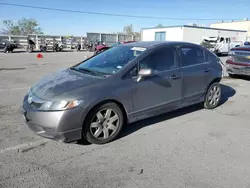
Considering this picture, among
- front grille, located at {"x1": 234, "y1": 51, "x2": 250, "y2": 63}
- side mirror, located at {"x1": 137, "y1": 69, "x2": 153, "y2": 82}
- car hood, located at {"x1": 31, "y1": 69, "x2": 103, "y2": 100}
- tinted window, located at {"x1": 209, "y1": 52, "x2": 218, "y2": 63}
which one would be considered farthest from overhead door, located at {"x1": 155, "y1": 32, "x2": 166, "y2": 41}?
car hood, located at {"x1": 31, "y1": 69, "x2": 103, "y2": 100}

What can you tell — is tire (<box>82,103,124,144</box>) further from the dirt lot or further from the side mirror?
the side mirror

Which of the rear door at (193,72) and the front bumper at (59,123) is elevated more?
the rear door at (193,72)

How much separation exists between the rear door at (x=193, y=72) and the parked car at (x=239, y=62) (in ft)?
14.3

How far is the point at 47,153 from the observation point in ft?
11.2

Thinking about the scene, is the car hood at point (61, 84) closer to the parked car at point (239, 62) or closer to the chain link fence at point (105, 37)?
the parked car at point (239, 62)

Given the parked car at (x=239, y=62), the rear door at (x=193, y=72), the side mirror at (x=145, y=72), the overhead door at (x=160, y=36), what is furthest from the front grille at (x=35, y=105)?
the overhead door at (x=160, y=36)

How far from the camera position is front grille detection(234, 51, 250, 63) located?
8.73 metres

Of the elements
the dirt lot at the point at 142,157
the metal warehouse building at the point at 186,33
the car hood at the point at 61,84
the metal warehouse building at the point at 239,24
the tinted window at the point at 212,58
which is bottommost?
the dirt lot at the point at 142,157

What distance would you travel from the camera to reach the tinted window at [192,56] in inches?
187

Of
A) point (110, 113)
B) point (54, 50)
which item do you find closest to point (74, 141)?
point (110, 113)

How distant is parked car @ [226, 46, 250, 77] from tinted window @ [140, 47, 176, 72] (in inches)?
213

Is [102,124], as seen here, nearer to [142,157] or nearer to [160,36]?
[142,157]

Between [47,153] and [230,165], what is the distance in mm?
2524

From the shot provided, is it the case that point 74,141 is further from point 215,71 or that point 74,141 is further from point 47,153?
point 215,71
